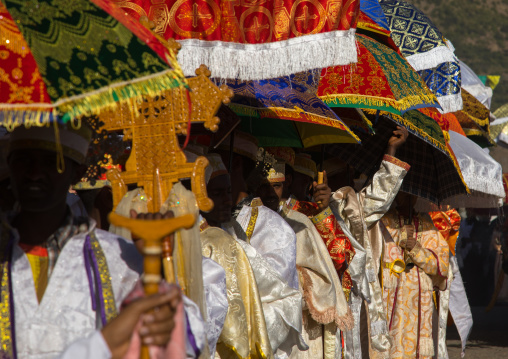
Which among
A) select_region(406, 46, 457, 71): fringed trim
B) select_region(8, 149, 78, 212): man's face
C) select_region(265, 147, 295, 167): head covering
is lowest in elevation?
select_region(8, 149, 78, 212): man's face

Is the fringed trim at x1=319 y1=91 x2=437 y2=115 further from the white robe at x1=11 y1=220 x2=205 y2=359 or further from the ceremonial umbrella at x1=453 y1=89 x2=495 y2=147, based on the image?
the ceremonial umbrella at x1=453 y1=89 x2=495 y2=147

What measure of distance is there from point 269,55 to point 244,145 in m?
1.25

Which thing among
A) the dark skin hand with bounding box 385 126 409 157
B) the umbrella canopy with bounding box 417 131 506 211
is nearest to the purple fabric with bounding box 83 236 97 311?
the dark skin hand with bounding box 385 126 409 157

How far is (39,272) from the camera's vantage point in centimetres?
314

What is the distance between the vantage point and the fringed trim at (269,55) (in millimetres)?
4094

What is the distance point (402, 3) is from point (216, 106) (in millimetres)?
5101

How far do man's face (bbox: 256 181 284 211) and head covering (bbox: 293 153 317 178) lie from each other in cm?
80

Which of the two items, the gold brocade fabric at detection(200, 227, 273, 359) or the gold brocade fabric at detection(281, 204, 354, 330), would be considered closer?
the gold brocade fabric at detection(200, 227, 273, 359)

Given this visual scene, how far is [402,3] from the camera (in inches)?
328

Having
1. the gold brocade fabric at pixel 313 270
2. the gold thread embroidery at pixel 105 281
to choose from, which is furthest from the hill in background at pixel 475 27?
the gold thread embroidery at pixel 105 281

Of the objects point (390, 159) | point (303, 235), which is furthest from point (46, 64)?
point (390, 159)

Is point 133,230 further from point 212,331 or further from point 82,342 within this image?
point 212,331

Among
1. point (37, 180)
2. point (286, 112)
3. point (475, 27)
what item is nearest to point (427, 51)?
point (286, 112)

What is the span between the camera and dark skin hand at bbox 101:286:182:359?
103 inches
